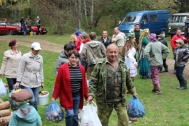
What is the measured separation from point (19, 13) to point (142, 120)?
35905mm

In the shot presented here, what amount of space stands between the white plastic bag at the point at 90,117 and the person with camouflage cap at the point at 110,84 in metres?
0.12

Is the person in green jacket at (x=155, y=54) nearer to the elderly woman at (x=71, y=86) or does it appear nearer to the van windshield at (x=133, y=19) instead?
the elderly woman at (x=71, y=86)

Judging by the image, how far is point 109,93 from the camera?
5035 mm

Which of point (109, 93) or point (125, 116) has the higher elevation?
point (109, 93)

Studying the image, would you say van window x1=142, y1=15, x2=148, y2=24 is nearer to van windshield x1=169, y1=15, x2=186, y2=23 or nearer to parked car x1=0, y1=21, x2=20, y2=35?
van windshield x1=169, y1=15, x2=186, y2=23

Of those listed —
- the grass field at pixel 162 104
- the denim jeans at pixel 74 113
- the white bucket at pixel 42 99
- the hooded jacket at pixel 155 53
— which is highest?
the hooded jacket at pixel 155 53

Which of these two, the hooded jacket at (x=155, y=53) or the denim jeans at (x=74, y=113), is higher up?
the hooded jacket at (x=155, y=53)

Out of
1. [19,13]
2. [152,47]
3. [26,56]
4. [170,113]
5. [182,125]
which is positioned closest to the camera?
[26,56]

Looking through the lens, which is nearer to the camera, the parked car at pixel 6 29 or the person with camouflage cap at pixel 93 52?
the person with camouflage cap at pixel 93 52

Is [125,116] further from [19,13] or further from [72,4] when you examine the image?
[19,13]

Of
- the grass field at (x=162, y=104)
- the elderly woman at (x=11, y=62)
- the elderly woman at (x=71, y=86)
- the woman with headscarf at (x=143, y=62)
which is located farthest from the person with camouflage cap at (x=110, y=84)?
the woman with headscarf at (x=143, y=62)

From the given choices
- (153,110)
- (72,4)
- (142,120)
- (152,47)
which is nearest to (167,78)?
(152,47)

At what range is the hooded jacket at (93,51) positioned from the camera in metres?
8.13

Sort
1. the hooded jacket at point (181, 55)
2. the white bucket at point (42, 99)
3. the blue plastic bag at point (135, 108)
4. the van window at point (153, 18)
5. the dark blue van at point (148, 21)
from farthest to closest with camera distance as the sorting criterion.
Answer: the van window at point (153, 18) < the dark blue van at point (148, 21) < the hooded jacket at point (181, 55) < the white bucket at point (42, 99) < the blue plastic bag at point (135, 108)
